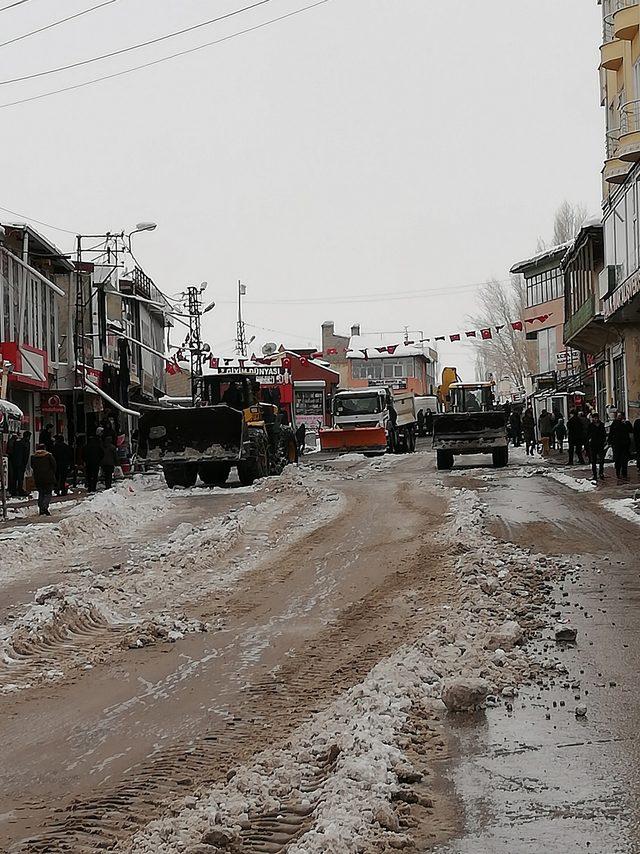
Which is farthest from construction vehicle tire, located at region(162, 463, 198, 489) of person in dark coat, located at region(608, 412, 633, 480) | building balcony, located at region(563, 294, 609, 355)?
building balcony, located at region(563, 294, 609, 355)

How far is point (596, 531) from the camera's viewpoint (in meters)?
16.5

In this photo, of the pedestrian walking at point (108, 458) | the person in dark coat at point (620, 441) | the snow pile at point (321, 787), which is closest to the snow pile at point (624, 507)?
the person in dark coat at point (620, 441)

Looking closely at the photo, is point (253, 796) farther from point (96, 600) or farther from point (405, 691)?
point (96, 600)

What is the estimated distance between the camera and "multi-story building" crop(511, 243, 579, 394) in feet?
218

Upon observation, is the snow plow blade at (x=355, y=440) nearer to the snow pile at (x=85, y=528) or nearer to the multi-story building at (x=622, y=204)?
the multi-story building at (x=622, y=204)

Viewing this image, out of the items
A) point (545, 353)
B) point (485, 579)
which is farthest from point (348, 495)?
point (545, 353)

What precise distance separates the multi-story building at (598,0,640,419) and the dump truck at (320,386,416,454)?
975 centimetres

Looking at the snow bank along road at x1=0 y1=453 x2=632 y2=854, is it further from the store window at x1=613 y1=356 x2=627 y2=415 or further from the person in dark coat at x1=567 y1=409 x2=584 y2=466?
the store window at x1=613 y1=356 x2=627 y2=415

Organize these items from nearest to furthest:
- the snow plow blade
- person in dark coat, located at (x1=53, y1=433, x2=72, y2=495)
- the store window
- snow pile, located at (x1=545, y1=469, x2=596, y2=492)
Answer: snow pile, located at (x1=545, y1=469, x2=596, y2=492) → person in dark coat, located at (x1=53, y1=433, x2=72, y2=495) → the store window → the snow plow blade

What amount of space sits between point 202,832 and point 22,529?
50.3 feet

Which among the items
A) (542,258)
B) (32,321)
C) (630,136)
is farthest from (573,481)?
(542,258)

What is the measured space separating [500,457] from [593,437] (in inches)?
285

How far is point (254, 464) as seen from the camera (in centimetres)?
2997

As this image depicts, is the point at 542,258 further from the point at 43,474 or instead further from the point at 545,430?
the point at 43,474
